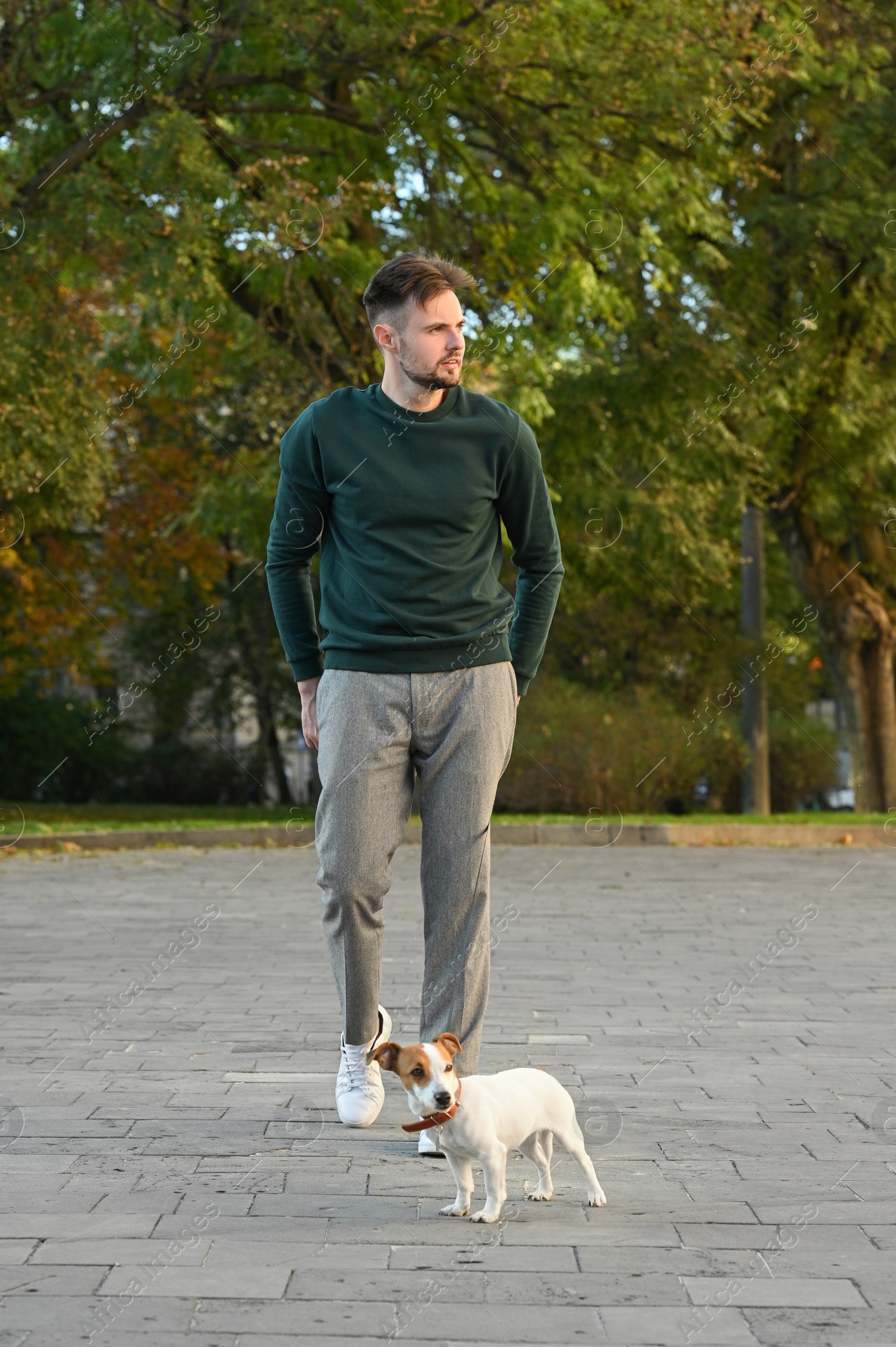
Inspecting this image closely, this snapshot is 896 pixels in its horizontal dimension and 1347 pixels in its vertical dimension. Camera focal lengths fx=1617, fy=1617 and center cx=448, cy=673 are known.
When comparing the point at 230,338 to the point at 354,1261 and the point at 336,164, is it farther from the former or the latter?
the point at 354,1261

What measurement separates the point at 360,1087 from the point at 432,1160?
0.26 m

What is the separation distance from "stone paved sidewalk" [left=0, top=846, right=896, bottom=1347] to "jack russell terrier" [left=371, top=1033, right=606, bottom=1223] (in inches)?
A: 4.2

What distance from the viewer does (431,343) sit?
3.96 m

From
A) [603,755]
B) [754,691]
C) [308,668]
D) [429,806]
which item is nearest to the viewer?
[429,806]

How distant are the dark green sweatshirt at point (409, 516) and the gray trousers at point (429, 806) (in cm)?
8

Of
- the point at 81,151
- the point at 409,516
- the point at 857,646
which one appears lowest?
the point at 857,646

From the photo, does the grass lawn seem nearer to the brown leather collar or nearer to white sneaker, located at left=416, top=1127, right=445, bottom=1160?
white sneaker, located at left=416, top=1127, right=445, bottom=1160

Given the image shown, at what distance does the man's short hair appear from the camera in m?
3.95

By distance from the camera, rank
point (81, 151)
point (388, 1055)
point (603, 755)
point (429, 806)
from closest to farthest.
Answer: point (388, 1055), point (429, 806), point (81, 151), point (603, 755)

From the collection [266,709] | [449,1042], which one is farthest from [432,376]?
[266,709]

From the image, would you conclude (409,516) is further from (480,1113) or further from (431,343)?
(480,1113)

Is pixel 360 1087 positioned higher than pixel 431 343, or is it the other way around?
pixel 431 343

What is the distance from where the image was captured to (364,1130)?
4.48 m

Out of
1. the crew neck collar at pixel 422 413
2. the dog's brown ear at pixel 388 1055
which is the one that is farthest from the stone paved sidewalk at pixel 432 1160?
the crew neck collar at pixel 422 413
